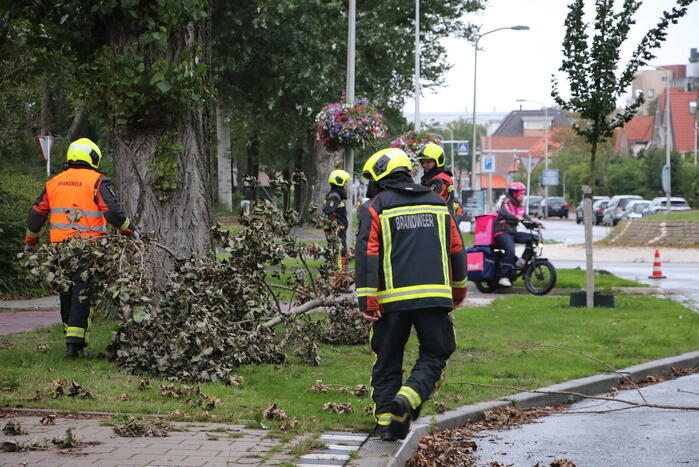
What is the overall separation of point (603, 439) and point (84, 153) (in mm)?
5071

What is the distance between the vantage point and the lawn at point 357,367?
658 cm

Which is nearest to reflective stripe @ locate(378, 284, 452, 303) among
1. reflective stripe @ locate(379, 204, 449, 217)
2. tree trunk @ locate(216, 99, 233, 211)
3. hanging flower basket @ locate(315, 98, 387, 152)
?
reflective stripe @ locate(379, 204, 449, 217)

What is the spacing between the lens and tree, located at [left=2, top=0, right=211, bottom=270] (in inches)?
368

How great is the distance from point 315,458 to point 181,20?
5.27 m

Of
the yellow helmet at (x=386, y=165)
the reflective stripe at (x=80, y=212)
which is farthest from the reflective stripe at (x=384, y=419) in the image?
the reflective stripe at (x=80, y=212)

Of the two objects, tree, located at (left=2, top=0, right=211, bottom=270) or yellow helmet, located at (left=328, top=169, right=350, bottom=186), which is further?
yellow helmet, located at (left=328, top=169, right=350, bottom=186)

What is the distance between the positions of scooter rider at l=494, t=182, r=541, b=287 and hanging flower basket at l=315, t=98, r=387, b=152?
4104 mm

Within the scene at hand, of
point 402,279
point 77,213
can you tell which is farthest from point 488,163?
point 402,279

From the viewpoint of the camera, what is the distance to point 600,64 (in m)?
12.8

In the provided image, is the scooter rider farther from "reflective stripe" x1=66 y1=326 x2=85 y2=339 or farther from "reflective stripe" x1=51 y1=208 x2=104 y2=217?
"reflective stripe" x1=66 y1=326 x2=85 y2=339

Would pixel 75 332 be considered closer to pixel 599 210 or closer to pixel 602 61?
pixel 602 61

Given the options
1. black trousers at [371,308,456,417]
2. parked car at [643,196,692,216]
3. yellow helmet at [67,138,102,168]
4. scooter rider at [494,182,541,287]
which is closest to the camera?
black trousers at [371,308,456,417]

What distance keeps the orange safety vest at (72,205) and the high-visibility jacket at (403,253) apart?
11.4 ft

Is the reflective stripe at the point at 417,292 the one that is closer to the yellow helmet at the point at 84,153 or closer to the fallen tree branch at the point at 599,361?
the fallen tree branch at the point at 599,361
